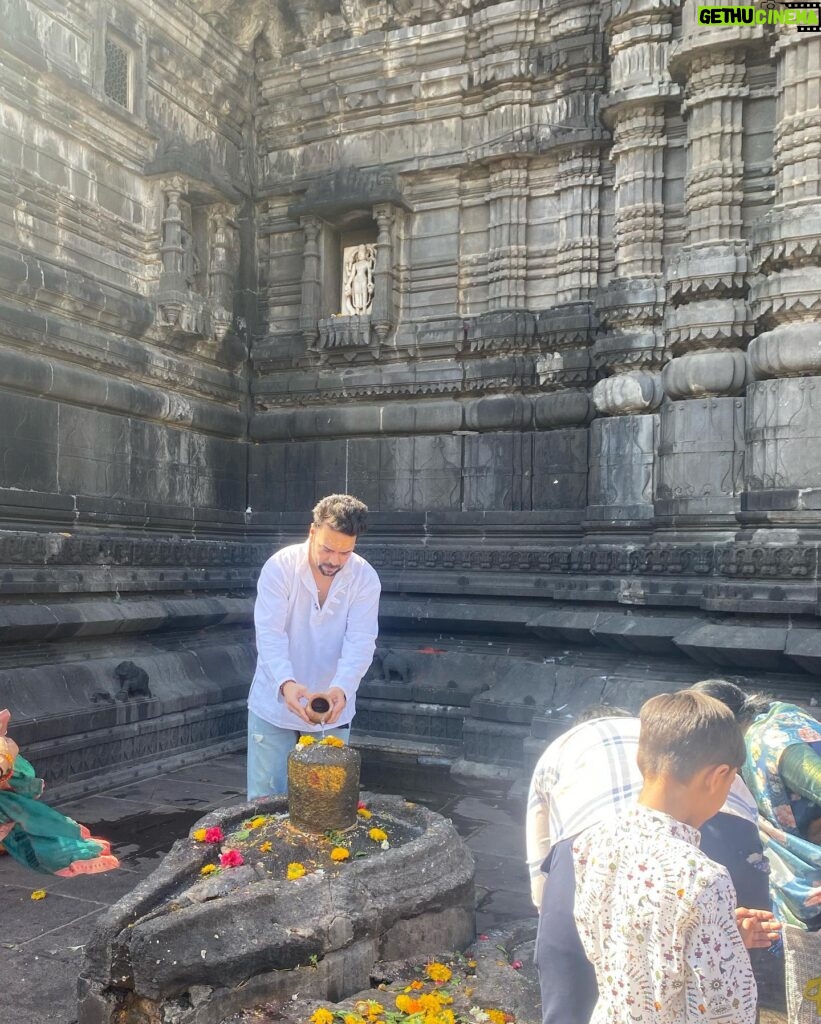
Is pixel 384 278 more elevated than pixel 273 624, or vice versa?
pixel 384 278

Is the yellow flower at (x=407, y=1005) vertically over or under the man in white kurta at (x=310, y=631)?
under

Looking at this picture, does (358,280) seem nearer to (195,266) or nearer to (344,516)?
(195,266)

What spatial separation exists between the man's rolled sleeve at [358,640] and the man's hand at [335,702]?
0.18 ft

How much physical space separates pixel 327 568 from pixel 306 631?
0.39 meters

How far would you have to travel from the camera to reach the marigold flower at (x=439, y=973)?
3.73 m

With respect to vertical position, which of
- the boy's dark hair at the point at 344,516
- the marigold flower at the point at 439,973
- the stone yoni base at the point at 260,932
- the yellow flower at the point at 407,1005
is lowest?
the marigold flower at the point at 439,973

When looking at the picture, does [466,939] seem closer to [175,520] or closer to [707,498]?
[707,498]

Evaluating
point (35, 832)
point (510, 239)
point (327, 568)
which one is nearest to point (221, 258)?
point (510, 239)

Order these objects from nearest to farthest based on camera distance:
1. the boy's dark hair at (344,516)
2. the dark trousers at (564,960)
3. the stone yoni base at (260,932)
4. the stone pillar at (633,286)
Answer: the dark trousers at (564,960), the stone yoni base at (260,932), the boy's dark hair at (344,516), the stone pillar at (633,286)

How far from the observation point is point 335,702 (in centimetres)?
442

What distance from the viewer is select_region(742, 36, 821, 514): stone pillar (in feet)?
24.7

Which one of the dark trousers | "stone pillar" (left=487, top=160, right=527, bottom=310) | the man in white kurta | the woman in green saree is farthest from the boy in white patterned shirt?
"stone pillar" (left=487, top=160, right=527, bottom=310)

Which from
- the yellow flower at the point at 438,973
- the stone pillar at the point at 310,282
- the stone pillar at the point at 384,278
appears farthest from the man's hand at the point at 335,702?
the stone pillar at the point at 310,282

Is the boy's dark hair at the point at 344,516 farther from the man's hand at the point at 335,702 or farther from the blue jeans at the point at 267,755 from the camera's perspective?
the blue jeans at the point at 267,755
